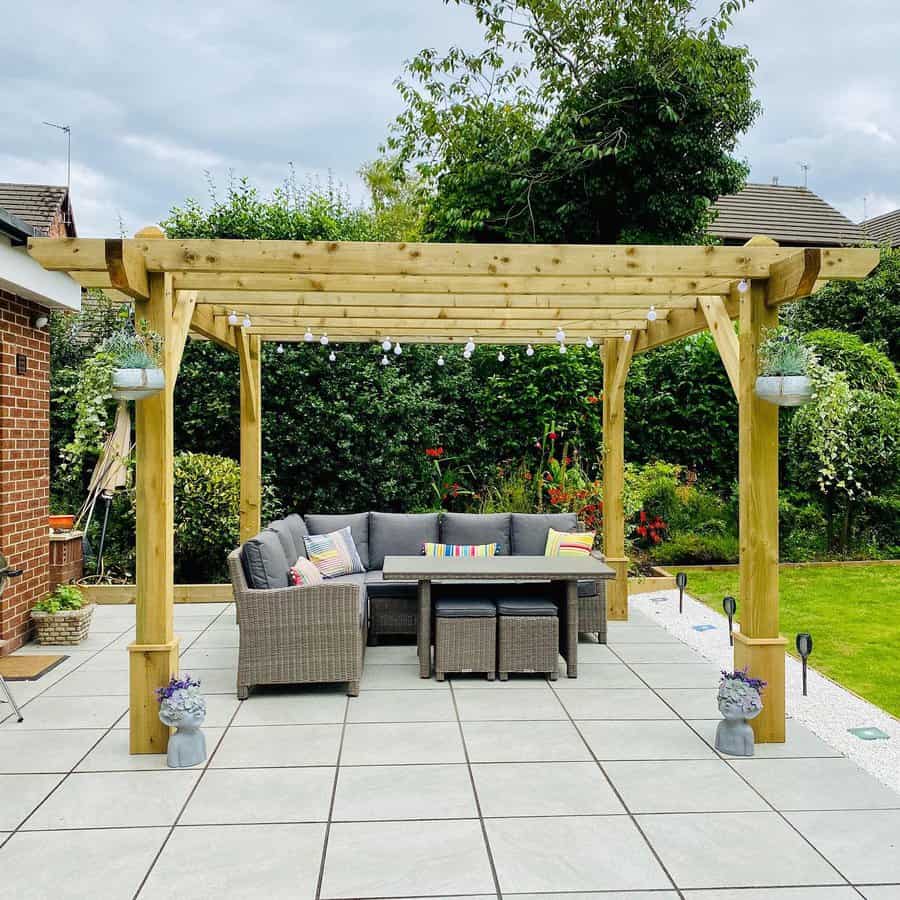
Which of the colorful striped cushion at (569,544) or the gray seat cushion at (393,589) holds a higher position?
the colorful striped cushion at (569,544)

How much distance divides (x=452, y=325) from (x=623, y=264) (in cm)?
262

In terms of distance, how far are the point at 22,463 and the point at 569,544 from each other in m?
4.44

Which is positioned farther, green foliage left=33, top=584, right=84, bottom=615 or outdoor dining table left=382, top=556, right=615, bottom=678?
green foliage left=33, top=584, right=84, bottom=615

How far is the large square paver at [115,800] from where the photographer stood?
11.7ft

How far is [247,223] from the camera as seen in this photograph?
Answer: 946 cm

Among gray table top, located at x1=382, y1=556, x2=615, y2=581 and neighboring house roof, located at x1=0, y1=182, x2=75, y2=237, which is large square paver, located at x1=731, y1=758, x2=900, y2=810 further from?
neighboring house roof, located at x1=0, y1=182, x2=75, y2=237

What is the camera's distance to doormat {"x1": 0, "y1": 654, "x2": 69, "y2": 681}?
228 inches

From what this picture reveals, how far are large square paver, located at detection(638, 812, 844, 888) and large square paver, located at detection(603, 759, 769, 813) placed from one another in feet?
0.30

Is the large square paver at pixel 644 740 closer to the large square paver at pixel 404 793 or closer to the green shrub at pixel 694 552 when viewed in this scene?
the large square paver at pixel 404 793

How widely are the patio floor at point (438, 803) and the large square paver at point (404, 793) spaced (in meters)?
0.01

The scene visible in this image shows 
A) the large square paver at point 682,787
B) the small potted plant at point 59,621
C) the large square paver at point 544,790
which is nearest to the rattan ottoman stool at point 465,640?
the large square paver at point 544,790

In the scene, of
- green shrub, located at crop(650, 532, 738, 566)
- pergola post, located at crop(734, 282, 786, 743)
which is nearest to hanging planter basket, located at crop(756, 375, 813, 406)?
pergola post, located at crop(734, 282, 786, 743)

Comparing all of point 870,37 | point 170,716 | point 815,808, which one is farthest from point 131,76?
point 815,808

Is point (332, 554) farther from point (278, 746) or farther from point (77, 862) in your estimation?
point (77, 862)
